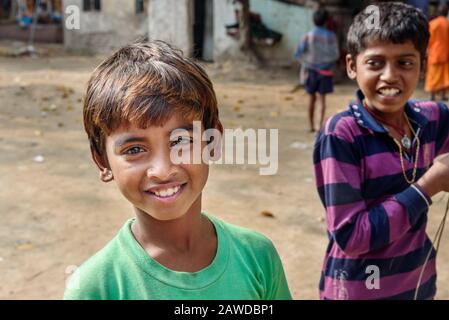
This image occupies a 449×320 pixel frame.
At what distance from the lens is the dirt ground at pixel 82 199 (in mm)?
3467

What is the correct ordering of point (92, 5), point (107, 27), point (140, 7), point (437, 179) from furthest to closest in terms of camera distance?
point (92, 5)
point (107, 27)
point (140, 7)
point (437, 179)

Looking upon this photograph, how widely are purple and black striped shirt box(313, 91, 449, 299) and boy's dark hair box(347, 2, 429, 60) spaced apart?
186 mm

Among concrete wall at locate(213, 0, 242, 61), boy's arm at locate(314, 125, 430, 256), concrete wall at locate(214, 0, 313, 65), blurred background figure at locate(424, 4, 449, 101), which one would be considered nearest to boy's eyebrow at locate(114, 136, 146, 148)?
boy's arm at locate(314, 125, 430, 256)

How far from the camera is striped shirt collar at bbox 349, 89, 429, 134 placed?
1.72m

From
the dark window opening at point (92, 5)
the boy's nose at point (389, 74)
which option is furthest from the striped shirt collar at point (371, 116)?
the dark window opening at point (92, 5)

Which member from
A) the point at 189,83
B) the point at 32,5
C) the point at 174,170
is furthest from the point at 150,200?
the point at 32,5

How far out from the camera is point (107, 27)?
1380cm

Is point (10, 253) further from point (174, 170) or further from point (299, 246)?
point (174, 170)

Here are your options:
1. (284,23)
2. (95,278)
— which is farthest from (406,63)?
(284,23)

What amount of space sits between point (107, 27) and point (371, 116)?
1275 cm

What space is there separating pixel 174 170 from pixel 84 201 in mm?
3481

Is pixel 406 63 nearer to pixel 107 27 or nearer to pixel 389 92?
pixel 389 92

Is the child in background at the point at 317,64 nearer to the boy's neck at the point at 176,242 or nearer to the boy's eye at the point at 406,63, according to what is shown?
the boy's eye at the point at 406,63

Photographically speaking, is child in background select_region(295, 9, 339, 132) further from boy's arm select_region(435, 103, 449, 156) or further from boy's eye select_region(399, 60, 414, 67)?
boy's eye select_region(399, 60, 414, 67)
